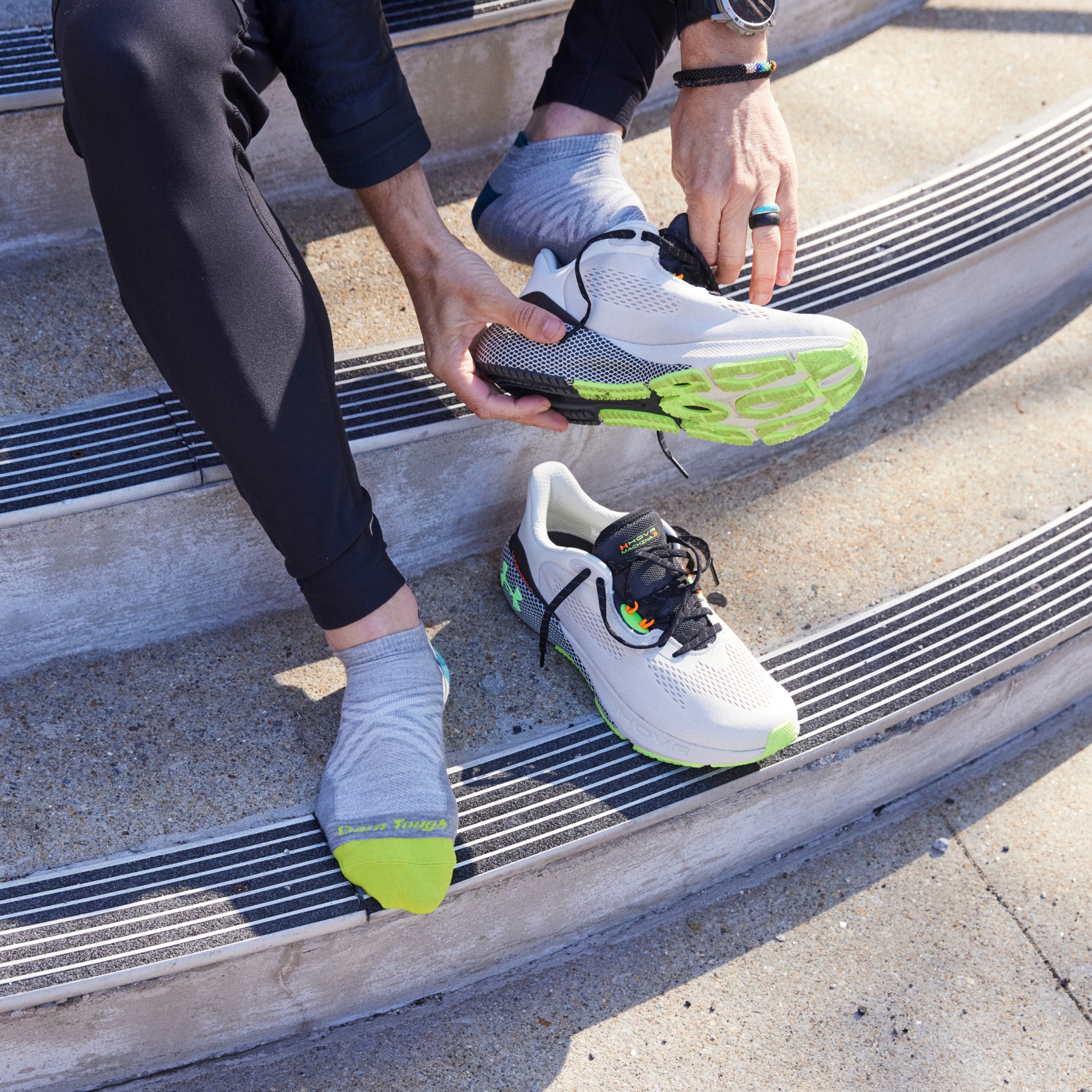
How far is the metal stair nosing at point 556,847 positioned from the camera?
1122 millimetres

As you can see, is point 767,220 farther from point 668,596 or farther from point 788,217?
point 668,596

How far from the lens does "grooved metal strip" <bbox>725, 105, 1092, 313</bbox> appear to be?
165 centimetres

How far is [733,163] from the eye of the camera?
3.96 feet

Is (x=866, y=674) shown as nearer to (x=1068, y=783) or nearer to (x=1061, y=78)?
(x=1068, y=783)

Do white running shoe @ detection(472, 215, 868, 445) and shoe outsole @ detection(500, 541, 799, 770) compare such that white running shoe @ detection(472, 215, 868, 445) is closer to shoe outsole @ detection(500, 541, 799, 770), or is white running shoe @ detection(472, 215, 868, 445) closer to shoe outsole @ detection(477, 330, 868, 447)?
shoe outsole @ detection(477, 330, 868, 447)

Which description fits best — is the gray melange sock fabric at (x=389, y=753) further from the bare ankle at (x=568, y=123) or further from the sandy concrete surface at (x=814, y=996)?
the bare ankle at (x=568, y=123)

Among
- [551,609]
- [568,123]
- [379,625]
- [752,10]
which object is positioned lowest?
[551,609]

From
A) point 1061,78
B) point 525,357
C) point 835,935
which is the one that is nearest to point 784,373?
point 525,357

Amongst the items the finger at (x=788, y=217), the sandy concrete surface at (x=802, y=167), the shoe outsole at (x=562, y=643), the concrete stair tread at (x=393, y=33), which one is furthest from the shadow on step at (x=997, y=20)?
the shoe outsole at (x=562, y=643)

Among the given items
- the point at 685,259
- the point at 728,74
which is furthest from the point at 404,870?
the point at 728,74

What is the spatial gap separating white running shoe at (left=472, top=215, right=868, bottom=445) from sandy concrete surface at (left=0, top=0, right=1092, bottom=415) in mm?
379

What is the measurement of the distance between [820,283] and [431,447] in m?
0.72

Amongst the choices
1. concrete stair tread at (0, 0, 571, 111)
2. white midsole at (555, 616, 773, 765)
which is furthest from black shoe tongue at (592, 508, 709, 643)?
concrete stair tread at (0, 0, 571, 111)

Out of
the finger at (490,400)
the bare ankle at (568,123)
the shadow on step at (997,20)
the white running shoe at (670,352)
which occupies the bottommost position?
the shadow on step at (997,20)
